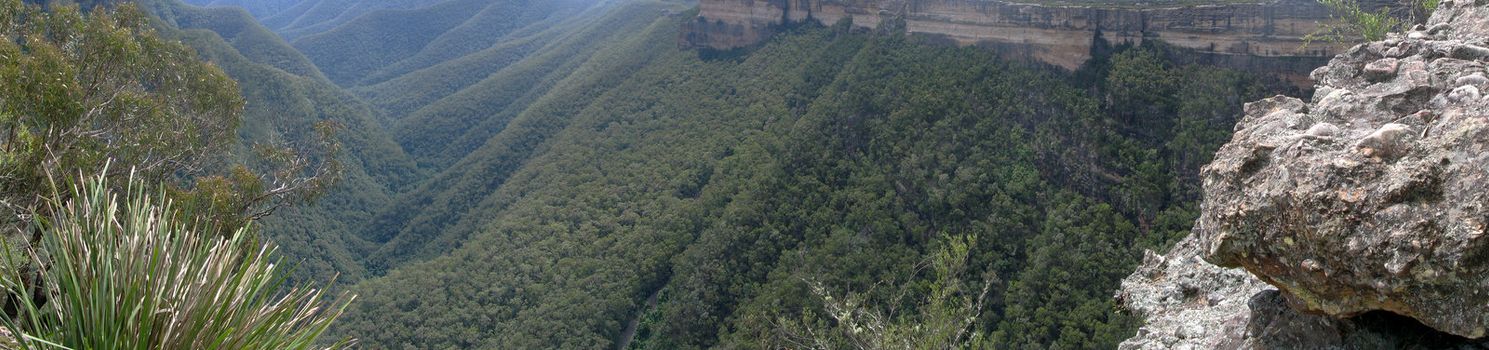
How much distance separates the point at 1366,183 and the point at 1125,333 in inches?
537

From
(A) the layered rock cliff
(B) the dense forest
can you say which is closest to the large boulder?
(B) the dense forest

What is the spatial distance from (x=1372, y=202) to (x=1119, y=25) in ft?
82.7

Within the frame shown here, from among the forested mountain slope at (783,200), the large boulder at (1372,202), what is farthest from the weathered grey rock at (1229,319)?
the forested mountain slope at (783,200)

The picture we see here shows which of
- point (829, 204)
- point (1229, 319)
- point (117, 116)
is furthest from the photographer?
point (829, 204)

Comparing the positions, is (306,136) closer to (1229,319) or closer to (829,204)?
(829,204)

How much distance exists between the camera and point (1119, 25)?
27031 mm

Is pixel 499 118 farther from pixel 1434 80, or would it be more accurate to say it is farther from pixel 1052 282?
pixel 1434 80

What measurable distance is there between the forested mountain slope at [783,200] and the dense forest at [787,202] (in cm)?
10

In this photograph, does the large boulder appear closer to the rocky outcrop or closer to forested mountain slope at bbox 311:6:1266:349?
the rocky outcrop

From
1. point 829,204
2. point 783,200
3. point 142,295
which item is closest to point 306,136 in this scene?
point 783,200

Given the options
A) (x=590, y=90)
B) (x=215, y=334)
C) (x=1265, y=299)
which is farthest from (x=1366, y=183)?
(x=590, y=90)

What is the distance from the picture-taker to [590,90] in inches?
2397

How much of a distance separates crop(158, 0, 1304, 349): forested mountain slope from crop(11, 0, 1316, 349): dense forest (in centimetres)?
10

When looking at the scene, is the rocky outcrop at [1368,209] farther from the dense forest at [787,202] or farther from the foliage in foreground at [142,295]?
the dense forest at [787,202]
